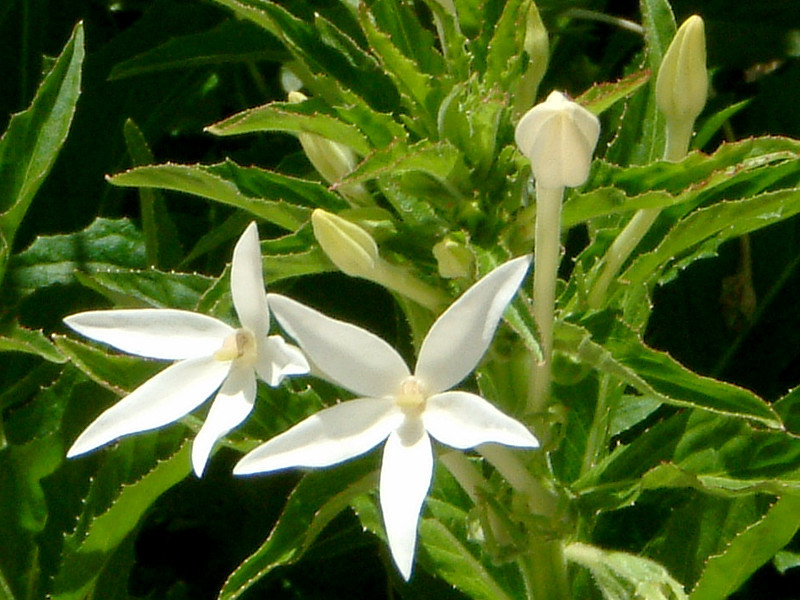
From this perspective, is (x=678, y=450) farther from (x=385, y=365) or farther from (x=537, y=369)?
(x=385, y=365)

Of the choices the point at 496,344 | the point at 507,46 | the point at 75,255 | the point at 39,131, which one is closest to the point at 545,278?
the point at 496,344

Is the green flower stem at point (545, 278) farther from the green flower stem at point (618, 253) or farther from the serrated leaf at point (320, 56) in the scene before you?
the serrated leaf at point (320, 56)

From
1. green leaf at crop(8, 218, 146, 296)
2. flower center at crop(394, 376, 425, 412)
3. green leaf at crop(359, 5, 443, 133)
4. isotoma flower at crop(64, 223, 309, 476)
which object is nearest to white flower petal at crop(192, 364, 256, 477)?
isotoma flower at crop(64, 223, 309, 476)

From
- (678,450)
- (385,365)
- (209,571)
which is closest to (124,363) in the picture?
(385,365)

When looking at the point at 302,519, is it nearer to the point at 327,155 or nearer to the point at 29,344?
the point at 327,155

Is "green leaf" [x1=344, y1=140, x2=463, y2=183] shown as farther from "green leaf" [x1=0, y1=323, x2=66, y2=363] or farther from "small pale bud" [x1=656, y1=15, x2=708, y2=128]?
"green leaf" [x1=0, y1=323, x2=66, y2=363]

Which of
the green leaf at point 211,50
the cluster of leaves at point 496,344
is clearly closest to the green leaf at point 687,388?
the cluster of leaves at point 496,344
